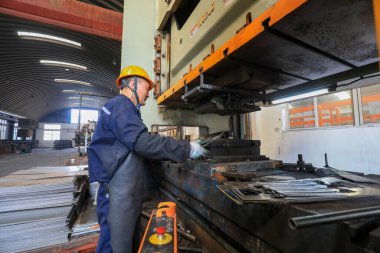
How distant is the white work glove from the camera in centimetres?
134

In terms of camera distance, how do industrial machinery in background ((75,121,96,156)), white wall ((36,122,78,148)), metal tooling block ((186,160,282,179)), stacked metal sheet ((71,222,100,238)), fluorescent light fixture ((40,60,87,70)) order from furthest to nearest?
1. white wall ((36,122,78,148))
2. fluorescent light fixture ((40,60,87,70))
3. industrial machinery in background ((75,121,96,156))
4. stacked metal sheet ((71,222,100,238))
5. metal tooling block ((186,160,282,179))

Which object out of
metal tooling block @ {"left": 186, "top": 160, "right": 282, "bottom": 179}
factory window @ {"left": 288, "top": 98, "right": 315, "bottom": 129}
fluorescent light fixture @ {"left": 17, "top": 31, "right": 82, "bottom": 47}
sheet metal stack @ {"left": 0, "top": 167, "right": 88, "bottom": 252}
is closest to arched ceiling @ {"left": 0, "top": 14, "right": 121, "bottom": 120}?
fluorescent light fixture @ {"left": 17, "top": 31, "right": 82, "bottom": 47}

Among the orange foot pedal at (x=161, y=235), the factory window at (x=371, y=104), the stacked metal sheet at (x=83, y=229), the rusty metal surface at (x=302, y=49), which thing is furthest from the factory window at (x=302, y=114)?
the stacked metal sheet at (x=83, y=229)

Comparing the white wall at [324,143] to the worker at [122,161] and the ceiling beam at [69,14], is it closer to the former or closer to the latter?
the worker at [122,161]

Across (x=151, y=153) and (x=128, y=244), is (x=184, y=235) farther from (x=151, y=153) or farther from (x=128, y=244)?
(x=151, y=153)

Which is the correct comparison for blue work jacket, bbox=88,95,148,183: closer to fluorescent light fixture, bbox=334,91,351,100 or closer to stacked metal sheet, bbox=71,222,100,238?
stacked metal sheet, bbox=71,222,100,238

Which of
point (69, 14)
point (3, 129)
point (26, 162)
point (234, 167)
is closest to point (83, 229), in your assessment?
point (234, 167)

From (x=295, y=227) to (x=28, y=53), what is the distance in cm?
1034

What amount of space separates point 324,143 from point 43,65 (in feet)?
38.7

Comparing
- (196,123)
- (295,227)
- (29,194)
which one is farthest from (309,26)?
(29,194)

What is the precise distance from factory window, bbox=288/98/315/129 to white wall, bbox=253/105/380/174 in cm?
26

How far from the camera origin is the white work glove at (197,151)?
52.7 inches

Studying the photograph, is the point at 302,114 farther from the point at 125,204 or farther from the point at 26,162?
the point at 26,162

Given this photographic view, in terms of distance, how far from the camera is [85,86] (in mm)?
12156
